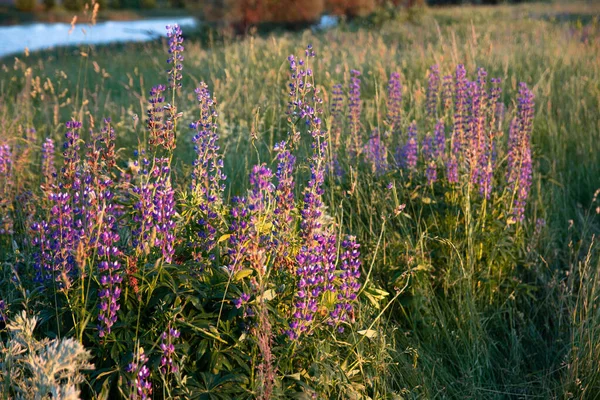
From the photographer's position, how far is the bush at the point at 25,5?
Answer: 48.8 metres

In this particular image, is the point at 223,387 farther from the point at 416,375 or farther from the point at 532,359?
the point at 532,359

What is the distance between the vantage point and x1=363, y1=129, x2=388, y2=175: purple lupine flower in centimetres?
344

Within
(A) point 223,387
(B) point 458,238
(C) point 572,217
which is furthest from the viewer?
(C) point 572,217

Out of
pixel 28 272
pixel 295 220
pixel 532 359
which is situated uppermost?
pixel 295 220

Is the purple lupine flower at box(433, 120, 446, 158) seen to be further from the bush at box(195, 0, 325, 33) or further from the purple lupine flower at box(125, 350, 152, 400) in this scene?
the bush at box(195, 0, 325, 33)

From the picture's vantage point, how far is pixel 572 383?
2580mm

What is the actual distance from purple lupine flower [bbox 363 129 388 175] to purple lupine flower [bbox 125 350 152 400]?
1.90 metres

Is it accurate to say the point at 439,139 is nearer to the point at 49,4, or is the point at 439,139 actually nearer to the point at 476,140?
the point at 476,140

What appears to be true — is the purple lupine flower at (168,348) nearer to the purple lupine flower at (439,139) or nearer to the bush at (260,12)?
the purple lupine flower at (439,139)

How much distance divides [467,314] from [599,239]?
3.70 feet

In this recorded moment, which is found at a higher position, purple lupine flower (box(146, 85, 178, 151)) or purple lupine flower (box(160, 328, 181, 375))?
purple lupine flower (box(146, 85, 178, 151))

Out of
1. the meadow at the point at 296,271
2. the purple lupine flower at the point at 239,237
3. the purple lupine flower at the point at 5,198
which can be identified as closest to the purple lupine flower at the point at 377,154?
the meadow at the point at 296,271

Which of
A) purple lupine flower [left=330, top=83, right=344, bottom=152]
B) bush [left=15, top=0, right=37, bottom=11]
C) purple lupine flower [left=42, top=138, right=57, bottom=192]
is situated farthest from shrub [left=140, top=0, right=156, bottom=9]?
purple lupine flower [left=42, top=138, right=57, bottom=192]

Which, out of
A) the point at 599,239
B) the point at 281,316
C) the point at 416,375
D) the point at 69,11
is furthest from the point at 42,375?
the point at 69,11
